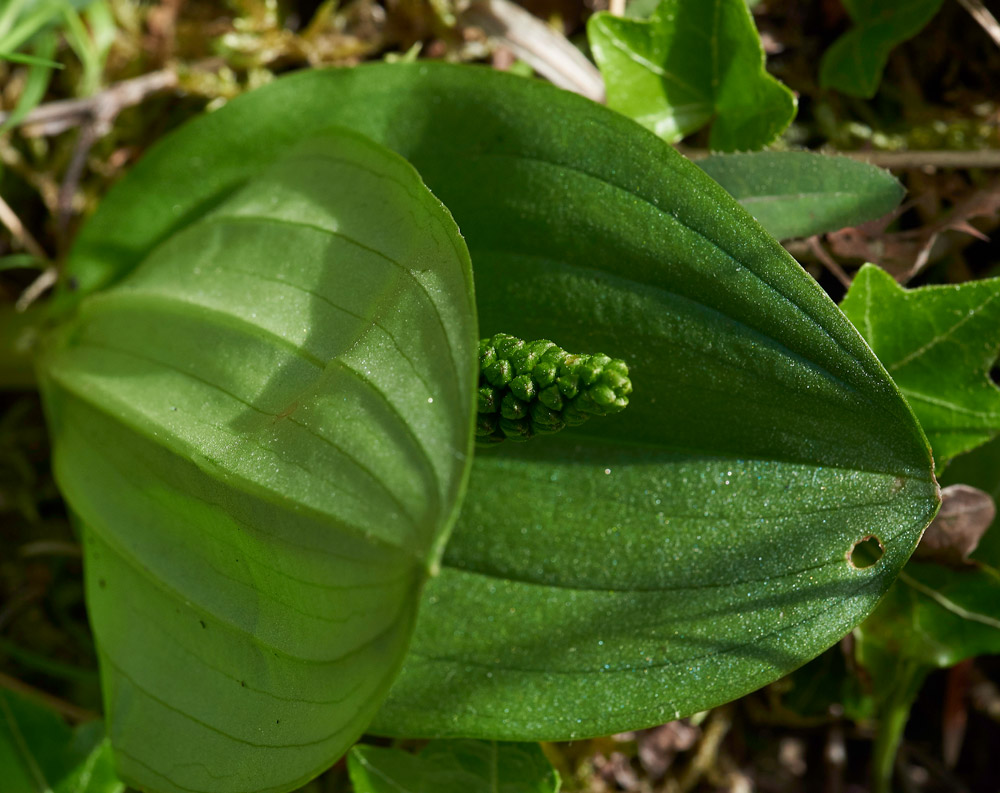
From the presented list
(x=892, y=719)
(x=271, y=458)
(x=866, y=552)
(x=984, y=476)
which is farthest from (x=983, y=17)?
(x=271, y=458)

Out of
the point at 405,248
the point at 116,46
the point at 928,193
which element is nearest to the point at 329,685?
the point at 405,248

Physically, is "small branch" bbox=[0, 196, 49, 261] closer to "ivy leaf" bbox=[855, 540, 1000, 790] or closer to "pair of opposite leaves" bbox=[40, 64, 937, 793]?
"pair of opposite leaves" bbox=[40, 64, 937, 793]

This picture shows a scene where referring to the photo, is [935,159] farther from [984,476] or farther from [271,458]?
[271,458]

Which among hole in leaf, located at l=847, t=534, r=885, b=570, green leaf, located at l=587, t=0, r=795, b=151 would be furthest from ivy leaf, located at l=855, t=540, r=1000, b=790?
green leaf, located at l=587, t=0, r=795, b=151

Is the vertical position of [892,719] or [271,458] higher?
[271,458]

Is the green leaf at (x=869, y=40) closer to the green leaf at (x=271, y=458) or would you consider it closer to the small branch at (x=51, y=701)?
the green leaf at (x=271, y=458)
